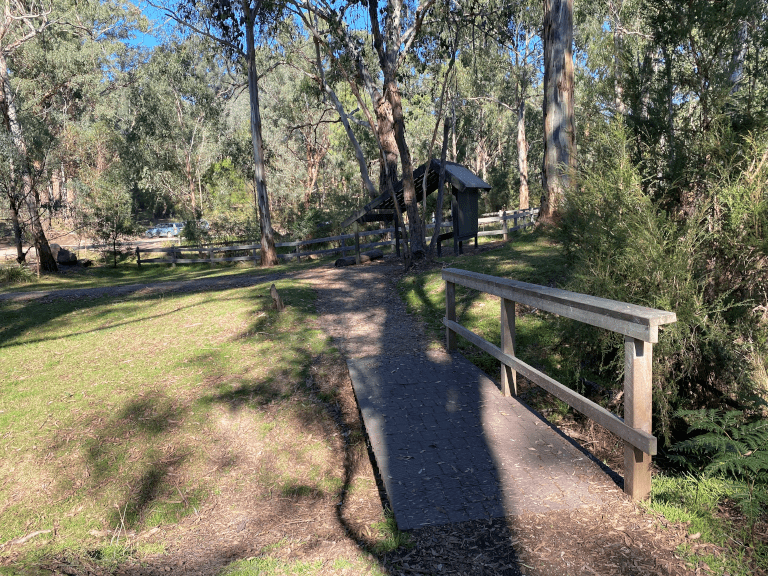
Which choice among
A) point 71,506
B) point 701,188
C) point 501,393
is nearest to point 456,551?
point 501,393

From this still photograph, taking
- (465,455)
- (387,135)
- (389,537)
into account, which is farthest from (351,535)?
(387,135)

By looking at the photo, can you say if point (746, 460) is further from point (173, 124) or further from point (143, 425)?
point (173, 124)

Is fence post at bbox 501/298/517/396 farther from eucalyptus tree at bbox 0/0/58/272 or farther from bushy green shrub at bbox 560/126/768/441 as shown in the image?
eucalyptus tree at bbox 0/0/58/272

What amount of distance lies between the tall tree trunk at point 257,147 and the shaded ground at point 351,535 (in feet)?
53.1

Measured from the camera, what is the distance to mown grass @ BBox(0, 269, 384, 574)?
4945 mm

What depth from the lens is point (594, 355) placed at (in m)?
6.18

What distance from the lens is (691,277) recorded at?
4.60m

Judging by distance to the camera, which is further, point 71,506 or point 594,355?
point 594,355

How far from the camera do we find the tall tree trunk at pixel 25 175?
2202 cm

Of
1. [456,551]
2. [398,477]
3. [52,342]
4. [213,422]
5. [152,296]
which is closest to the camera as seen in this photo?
[456,551]

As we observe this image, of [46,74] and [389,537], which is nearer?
[389,537]

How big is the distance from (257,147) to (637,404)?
2036cm

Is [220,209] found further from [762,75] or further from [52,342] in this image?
[762,75]

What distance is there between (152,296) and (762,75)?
12.6m
